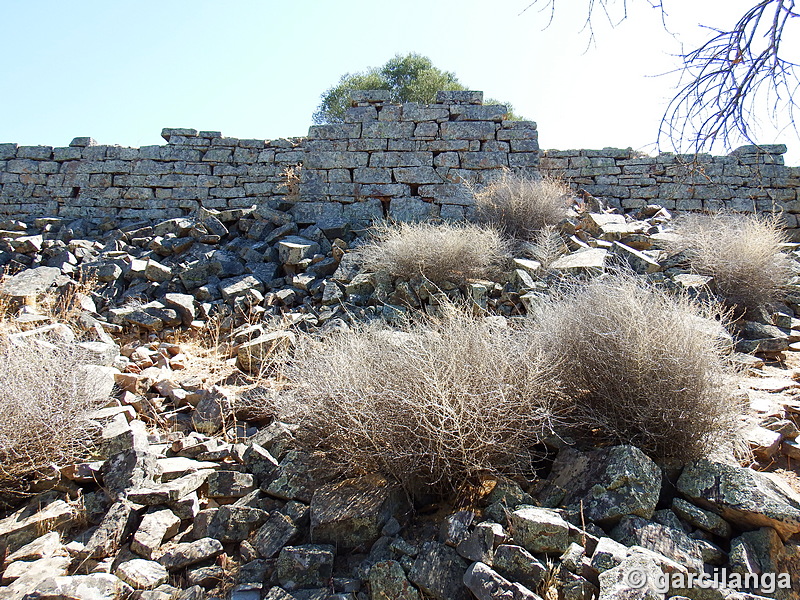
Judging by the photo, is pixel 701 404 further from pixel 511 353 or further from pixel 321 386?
pixel 321 386

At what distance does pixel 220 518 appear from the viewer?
2.75 metres

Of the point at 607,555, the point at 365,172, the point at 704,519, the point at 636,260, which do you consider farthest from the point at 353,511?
the point at 365,172

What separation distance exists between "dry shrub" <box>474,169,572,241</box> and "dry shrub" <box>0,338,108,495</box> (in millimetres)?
4978

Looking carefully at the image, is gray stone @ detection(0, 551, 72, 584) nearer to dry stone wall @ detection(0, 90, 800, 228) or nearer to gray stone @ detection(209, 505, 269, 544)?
gray stone @ detection(209, 505, 269, 544)

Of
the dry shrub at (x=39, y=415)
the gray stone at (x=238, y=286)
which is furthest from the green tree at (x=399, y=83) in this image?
the dry shrub at (x=39, y=415)

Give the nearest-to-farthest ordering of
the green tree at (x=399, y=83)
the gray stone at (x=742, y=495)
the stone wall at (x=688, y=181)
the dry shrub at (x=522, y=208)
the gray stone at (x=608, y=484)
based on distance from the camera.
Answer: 1. the gray stone at (x=742, y=495)
2. the gray stone at (x=608, y=484)
3. the dry shrub at (x=522, y=208)
4. the stone wall at (x=688, y=181)
5. the green tree at (x=399, y=83)

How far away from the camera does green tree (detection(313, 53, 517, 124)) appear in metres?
15.6

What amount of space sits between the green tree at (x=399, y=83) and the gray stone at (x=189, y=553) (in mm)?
14376

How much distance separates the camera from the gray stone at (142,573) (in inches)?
93.7

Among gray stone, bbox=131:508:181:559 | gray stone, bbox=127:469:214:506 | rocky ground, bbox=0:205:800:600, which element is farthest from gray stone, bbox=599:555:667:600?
gray stone, bbox=127:469:214:506

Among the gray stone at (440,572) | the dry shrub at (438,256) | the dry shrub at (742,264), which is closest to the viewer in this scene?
the gray stone at (440,572)

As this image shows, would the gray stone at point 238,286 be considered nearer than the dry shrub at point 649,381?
No

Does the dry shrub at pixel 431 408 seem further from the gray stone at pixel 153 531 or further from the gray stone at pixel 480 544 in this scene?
the gray stone at pixel 153 531

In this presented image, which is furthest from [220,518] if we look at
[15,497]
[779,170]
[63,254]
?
[779,170]
